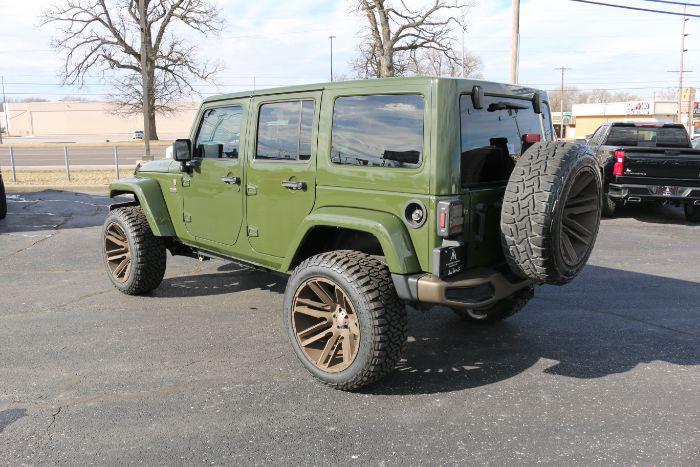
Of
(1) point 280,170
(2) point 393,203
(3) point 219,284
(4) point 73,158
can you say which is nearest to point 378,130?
(2) point 393,203

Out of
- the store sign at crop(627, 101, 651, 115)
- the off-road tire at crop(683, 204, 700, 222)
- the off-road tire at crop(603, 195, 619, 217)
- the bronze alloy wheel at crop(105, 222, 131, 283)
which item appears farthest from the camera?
the store sign at crop(627, 101, 651, 115)

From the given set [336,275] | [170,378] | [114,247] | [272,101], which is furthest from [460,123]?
[114,247]

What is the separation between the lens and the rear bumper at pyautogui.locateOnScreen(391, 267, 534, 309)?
334 centimetres

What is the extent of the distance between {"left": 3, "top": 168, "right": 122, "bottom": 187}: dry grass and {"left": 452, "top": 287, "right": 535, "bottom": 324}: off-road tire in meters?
13.6

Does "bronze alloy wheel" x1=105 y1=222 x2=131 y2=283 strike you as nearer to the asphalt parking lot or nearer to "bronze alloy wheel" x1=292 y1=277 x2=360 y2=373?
the asphalt parking lot

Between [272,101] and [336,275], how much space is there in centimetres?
161

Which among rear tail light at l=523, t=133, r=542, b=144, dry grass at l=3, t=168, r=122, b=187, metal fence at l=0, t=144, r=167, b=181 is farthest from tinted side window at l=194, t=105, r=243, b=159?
metal fence at l=0, t=144, r=167, b=181

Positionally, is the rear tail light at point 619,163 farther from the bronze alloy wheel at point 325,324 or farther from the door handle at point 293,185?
the bronze alloy wheel at point 325,324

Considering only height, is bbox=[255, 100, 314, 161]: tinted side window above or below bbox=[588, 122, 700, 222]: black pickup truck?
above

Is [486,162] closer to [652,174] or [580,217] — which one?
[580,217]

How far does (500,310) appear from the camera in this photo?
15.8ft

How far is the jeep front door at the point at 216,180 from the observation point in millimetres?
4641

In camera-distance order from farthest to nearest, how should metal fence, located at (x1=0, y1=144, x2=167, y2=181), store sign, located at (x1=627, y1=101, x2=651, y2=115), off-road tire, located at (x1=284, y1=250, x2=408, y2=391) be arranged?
store sign, located at (x1=627, y1=101, x2=651, y2=115) < metal fence, located at (x1=0, y1=144, x2=167, y2=181) < off-road tire, located at (x1=284, y1=250, x2=408, y2=391)

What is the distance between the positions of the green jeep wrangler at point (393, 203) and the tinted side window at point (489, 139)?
1 cm
